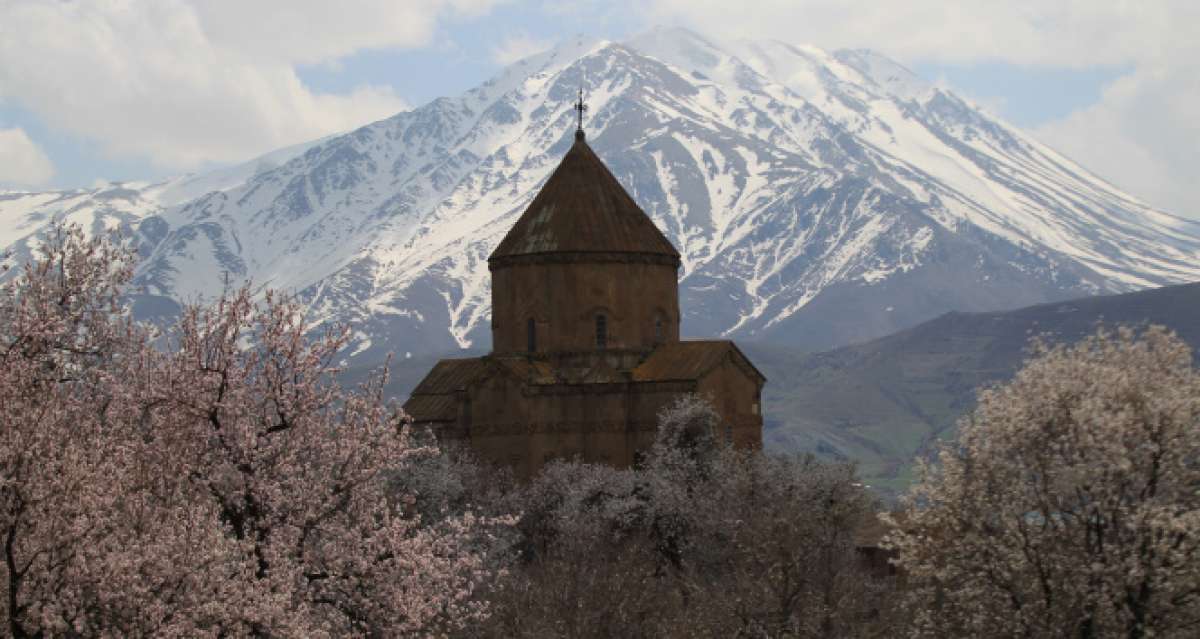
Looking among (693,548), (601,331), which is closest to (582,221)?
(601,331)

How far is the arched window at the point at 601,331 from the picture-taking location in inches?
3445

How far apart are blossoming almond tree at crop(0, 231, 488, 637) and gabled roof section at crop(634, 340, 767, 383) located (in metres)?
44.2

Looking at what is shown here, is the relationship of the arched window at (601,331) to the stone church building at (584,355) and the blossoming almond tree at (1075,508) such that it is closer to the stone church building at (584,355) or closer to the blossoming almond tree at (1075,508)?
the stone church building at (584,355)

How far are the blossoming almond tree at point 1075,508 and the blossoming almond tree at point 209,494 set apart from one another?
12.1 m

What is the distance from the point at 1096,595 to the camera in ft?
129

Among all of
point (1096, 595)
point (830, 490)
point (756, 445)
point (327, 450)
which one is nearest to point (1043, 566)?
point (1096, 595)

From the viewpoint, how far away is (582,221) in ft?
293

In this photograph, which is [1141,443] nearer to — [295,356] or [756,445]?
[295,356]

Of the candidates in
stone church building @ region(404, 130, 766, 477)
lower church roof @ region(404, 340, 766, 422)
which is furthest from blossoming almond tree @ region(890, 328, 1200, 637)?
lower church roof @ region(404, 340, 766, 422)

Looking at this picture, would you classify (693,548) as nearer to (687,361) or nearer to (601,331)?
(687,361)

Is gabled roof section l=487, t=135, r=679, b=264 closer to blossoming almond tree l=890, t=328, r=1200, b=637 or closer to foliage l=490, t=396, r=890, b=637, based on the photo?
foliage l=490, t=396, r=890, b=637

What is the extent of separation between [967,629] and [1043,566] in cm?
232

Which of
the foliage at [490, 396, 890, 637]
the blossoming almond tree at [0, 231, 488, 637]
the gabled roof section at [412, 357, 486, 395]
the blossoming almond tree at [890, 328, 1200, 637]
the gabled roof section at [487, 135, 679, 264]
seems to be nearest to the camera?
the blossoming almond tree at [0, 231, 488, 637]

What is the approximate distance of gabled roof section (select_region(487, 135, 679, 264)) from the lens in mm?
88375
